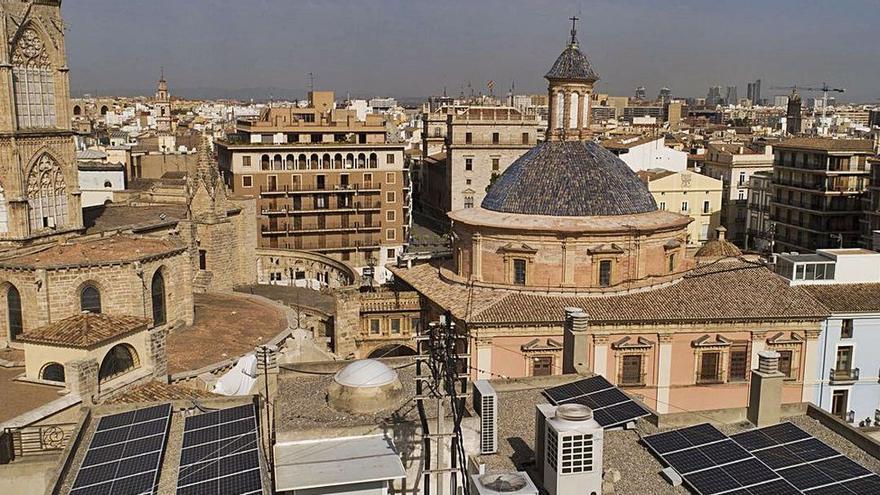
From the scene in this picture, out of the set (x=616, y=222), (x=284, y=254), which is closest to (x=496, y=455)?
(x=616, y=222)

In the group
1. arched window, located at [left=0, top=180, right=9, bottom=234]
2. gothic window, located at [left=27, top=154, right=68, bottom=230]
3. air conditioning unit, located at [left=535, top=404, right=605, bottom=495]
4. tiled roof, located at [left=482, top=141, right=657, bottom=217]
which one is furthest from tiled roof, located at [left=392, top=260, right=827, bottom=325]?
arched window, located at [left=0, top=180, right=9, bottom=234]

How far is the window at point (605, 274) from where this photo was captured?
34250mm

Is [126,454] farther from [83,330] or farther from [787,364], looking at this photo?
[787,364]

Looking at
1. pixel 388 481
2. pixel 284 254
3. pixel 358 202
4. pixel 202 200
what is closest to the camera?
pixel 388 481

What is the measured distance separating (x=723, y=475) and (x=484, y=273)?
20320 mm

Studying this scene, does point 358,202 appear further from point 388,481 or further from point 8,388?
point 388,481

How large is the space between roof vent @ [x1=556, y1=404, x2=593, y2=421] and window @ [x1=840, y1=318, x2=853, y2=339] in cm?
2406

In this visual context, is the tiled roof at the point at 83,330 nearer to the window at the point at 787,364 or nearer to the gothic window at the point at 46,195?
the gothic window at the point at 46,195

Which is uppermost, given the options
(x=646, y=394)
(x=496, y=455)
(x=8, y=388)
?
(x=496, y=455)

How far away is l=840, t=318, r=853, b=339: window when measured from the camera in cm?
3459

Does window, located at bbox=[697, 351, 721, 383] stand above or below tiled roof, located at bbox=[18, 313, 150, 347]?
below

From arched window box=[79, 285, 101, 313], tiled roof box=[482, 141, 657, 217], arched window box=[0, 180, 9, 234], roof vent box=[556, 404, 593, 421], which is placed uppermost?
tiled roof box=[482, 141, 657, 217]

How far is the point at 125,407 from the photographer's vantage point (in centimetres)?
1870

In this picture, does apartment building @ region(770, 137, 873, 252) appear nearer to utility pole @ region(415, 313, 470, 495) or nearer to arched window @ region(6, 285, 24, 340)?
arched window @ region(6, 285, 24, 340)
